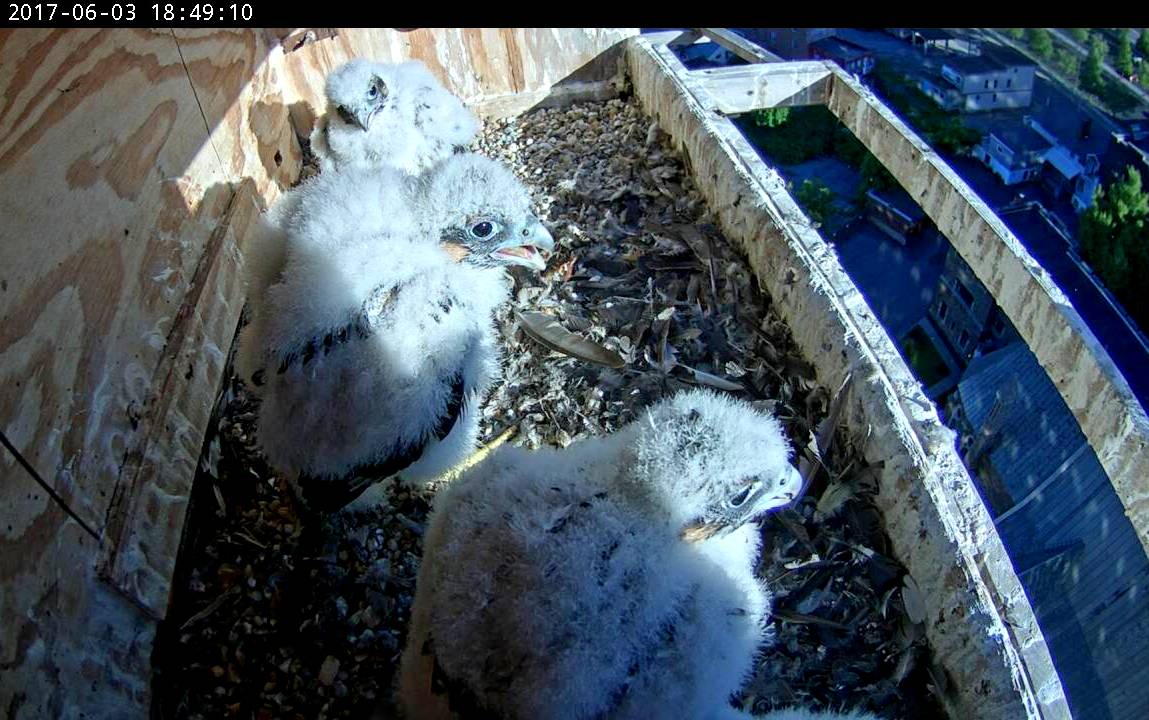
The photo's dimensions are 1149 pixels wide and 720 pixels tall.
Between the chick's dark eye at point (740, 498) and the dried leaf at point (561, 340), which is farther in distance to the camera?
the dried leaf at point (561, 340)

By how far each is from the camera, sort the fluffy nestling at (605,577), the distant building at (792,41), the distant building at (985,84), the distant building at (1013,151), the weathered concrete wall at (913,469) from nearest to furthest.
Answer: the fluffy nestling at (605,577)
the weathered concrete wall at (913,469)
the distant building at (792,41)
the distant building at (1013,151)
the distant building at (985,84)

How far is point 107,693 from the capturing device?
5.34ft

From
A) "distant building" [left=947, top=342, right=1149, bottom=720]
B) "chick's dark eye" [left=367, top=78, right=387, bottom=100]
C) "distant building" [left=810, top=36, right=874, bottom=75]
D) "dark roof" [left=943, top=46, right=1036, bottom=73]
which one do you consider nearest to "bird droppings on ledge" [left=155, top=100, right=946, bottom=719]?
"chick's dark eye" [left=367, top=78, right=387, bottom=100]

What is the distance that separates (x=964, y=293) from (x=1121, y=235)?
1.43 metres

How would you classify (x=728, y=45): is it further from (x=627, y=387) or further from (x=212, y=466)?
(x=212, y=466)

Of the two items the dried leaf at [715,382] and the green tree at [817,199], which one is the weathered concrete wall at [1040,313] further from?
the green tree at [817,199]

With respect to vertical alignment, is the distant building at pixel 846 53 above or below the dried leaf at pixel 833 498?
below

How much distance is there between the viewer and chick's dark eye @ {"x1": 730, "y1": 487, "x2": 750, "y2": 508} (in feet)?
5.13

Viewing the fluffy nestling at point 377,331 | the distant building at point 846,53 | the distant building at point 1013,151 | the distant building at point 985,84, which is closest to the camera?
the fluffy nestling at point 377,331

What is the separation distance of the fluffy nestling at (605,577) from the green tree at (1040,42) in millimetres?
7743

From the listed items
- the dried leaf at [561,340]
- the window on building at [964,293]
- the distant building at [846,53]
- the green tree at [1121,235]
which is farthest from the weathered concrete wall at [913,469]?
the distant building at [846,53]

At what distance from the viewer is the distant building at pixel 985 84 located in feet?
24.8
